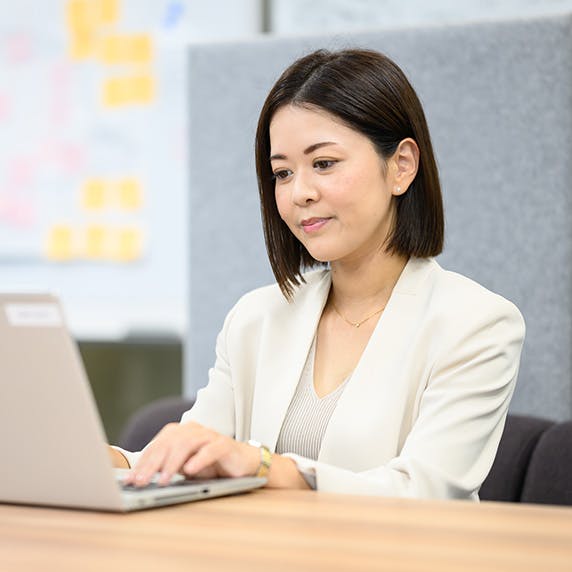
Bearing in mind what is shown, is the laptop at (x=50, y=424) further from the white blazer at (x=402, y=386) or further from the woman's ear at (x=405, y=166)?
the woman's ear at (x=405, y=166)

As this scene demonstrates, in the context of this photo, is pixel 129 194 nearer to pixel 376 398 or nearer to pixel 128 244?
pixel 128 244

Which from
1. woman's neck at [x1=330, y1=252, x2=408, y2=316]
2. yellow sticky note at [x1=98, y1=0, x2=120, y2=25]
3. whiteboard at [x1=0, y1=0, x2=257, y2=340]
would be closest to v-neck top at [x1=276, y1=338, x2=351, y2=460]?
woman's neck at [x1=330, y1=252, x2=408, y2=316]

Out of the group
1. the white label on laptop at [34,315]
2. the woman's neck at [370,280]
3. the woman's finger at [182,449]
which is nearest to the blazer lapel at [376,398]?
the woman's neck at [370,280]

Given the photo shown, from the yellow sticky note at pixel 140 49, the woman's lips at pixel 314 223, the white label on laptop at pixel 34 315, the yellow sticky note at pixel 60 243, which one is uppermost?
the yellow sticky note at pixel 140 49

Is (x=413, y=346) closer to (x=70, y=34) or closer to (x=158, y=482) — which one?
(x=158, y=482)

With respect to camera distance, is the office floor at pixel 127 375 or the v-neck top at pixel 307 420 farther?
the office floor at pixel 127 375

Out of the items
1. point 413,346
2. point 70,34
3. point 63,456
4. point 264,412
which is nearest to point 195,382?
point 264,412

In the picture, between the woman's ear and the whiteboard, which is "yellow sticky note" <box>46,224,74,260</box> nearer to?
the whiteboard

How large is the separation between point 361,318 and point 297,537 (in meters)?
0.85

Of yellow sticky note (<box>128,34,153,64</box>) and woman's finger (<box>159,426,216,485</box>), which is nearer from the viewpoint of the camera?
woman's finger (<box>159,426,216,485</box>)

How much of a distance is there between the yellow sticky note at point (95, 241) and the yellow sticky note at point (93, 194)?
0.07 metres

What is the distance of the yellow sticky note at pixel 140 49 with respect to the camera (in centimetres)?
325

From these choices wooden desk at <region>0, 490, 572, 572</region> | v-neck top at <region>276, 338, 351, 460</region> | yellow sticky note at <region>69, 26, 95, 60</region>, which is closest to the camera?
wooden desk at <region>0, 490, 572, 572</region>

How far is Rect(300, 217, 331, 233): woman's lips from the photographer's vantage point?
165 centimetres
